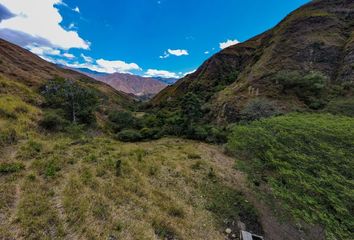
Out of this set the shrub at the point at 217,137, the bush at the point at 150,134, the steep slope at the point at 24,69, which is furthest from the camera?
the steep slope at the point at 24,69

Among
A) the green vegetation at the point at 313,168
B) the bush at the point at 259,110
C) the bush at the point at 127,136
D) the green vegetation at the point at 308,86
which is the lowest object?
the bush at the point at 127,136

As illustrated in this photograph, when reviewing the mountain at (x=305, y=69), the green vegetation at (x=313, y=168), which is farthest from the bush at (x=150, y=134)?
the green vegetation at (x=313, y=168)

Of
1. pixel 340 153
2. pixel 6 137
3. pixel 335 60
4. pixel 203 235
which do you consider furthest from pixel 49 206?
pixel 335 60

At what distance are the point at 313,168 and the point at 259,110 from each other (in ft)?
61.6

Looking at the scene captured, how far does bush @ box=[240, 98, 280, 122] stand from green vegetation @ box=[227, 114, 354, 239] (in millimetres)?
15049

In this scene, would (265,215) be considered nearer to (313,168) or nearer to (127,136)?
(313,168)

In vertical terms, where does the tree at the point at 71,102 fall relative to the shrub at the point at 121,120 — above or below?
above

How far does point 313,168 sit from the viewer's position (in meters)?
6.95

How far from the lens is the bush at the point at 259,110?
23578 millimetres

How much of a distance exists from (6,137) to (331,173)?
18.6 meters

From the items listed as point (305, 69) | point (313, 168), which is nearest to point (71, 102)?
point (313, 168)

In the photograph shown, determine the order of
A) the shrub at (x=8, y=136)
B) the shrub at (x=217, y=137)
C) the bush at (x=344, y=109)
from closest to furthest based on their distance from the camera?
the shrub at (x=8, y=136) → the bush at (x=344, y=109) → the shrub at (x=217, y=137)

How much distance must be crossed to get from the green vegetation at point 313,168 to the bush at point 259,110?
592 inches

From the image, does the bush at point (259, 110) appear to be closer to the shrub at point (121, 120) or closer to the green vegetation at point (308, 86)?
the green vegetation at point (308, 86)
